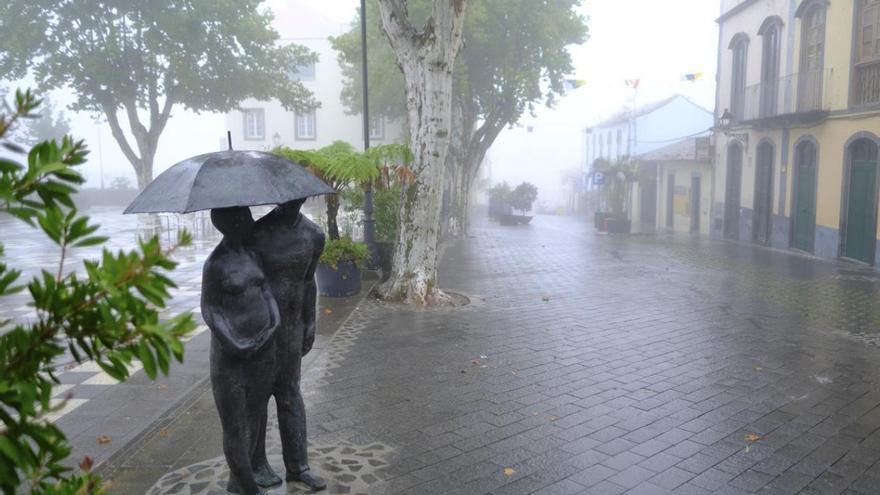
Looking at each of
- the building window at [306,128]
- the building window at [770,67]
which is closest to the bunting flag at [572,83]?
the building window at [770,67]

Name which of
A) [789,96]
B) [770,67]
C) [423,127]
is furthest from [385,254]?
[770,67]

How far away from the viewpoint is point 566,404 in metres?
5.82

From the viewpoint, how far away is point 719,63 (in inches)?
1013

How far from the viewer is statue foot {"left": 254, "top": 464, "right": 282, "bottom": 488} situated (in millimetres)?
4148

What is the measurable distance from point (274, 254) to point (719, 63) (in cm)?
2536

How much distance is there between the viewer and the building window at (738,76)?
23.5 meters

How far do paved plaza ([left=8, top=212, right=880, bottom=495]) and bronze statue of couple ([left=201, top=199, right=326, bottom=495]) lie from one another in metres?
0.38

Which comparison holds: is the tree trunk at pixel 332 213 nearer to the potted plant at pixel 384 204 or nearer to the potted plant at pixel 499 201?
the potted plant at pixel 384 204

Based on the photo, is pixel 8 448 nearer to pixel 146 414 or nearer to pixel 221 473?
pixel 221 473

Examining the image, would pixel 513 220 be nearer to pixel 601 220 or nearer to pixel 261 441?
pixel 601 220

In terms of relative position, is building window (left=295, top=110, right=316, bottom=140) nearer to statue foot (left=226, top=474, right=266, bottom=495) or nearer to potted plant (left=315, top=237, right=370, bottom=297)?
potted plant (left=315, top=237, right=370, bottom=297)

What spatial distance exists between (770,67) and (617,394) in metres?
18.9

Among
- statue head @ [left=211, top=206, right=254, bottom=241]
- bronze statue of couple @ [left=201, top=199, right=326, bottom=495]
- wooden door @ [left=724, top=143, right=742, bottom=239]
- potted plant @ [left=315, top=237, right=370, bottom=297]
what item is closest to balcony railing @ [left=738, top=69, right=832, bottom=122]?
A: wooden door @ [left=724, top=143, right=742, bottom=239]

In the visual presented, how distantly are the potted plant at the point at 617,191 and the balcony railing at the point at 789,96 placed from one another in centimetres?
652
